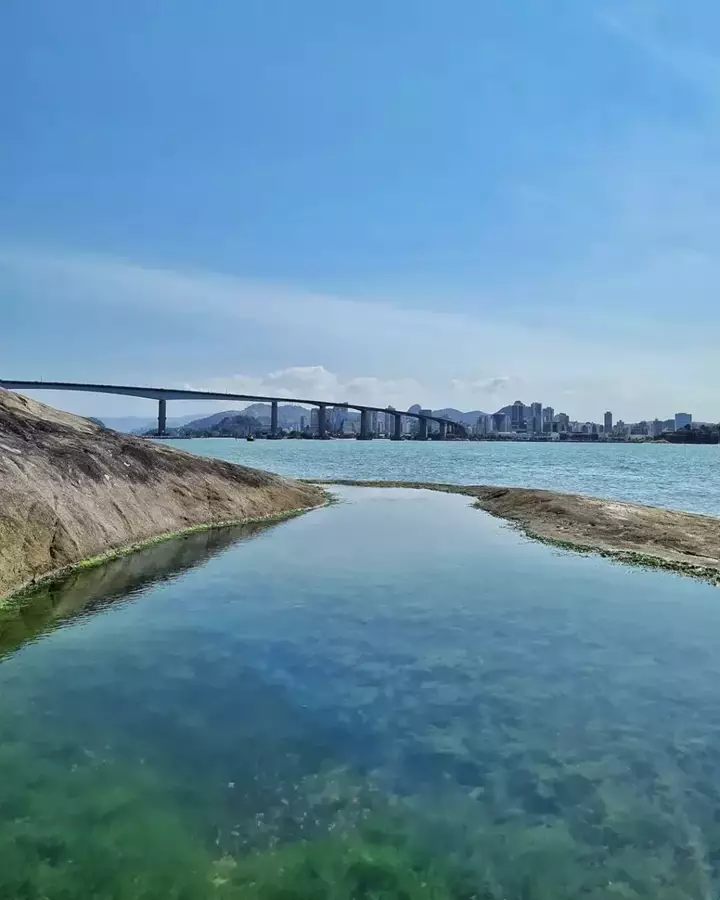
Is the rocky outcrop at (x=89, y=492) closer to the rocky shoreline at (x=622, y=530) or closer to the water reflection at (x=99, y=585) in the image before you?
the water reflection at (x=99, y=585)

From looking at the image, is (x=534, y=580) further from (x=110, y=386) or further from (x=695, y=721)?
(x=110, y=386)

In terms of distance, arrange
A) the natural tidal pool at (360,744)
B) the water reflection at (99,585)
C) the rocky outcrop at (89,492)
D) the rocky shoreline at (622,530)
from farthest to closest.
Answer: the rocky shoreline at (622,530) < the rocky outcrop at (89,492) < the water reflection at (99,585) < the natural tidal pool at (360,744)

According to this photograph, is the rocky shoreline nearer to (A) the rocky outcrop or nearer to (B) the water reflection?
(A) the rocky outcrop

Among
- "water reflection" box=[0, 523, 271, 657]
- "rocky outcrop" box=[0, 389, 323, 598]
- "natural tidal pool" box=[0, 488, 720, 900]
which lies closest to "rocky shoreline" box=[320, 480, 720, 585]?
"natural tidal pool" box=[0, 488, 720, 900]

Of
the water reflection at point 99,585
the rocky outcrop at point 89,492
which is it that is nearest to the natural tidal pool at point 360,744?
the water reflection at point 99,585

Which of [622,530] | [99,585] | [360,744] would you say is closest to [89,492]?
[99,585]

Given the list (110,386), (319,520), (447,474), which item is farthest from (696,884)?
(110,386)
